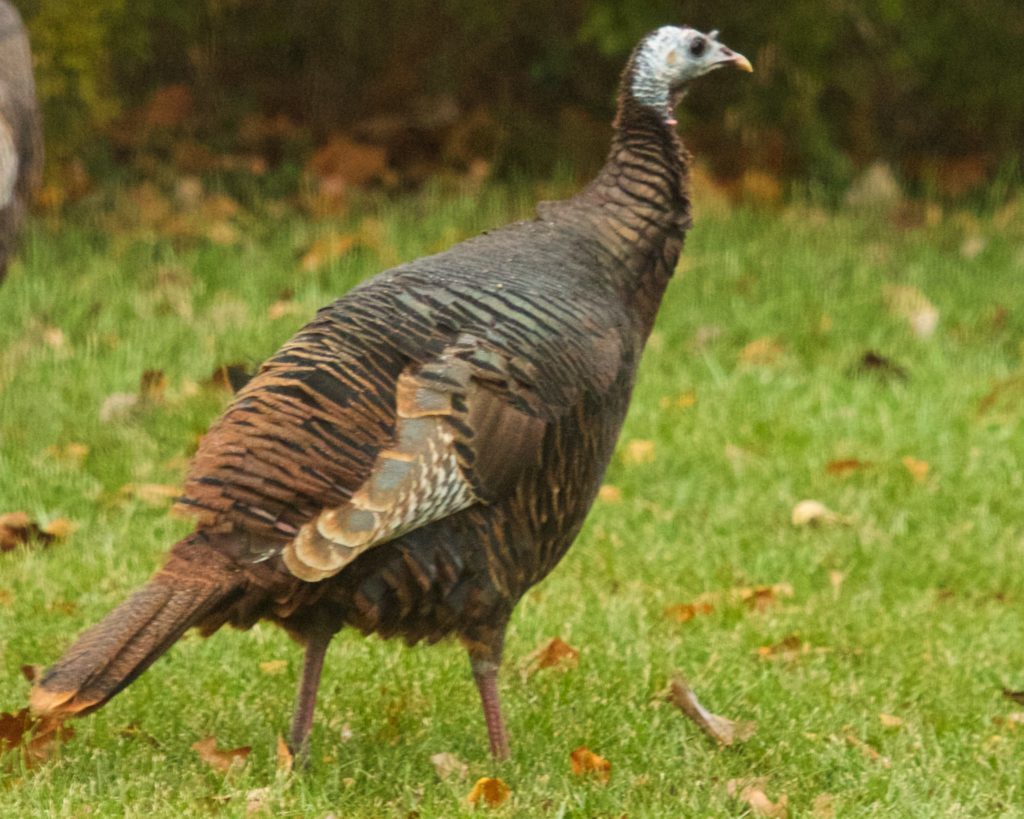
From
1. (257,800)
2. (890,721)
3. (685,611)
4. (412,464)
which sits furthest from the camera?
(685,611)

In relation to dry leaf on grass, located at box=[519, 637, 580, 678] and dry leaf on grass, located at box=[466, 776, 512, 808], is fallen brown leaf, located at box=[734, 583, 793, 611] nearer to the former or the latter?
dry leaf on grass, located at box=[519, 637, 580, 678]

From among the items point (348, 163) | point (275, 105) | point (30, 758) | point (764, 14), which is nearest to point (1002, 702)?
point (30, 758)

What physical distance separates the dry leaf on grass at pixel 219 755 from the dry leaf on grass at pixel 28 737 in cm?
29

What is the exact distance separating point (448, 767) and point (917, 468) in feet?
8.92

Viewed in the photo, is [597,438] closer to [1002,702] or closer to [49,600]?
[1002,702]

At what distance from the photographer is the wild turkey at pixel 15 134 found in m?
4.69

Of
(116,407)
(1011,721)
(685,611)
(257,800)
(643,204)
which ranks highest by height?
(643,204)

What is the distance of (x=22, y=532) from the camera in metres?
4.89

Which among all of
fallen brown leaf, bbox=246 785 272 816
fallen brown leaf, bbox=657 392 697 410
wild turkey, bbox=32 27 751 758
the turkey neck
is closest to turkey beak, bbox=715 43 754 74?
the turkey neck

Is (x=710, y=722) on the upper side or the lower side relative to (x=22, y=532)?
upper

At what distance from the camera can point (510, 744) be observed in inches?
149

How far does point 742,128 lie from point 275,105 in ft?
8.99

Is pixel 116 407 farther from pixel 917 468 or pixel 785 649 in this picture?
pixel 917 468

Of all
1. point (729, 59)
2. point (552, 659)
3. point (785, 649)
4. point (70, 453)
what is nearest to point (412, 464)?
point (552, 659)
